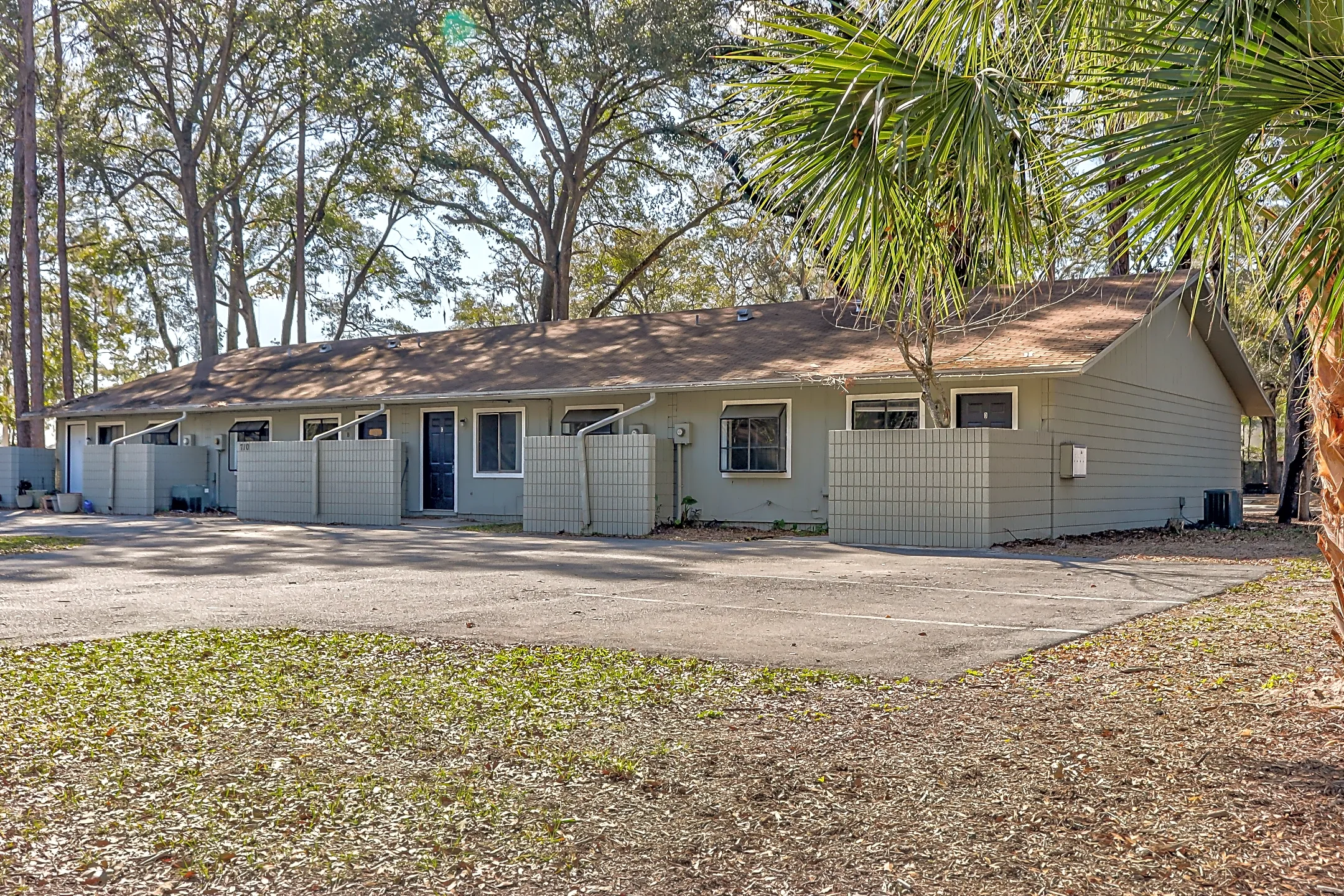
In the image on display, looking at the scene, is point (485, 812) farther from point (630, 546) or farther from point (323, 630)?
point (630, 546)

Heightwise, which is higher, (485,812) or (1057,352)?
(1057,352)

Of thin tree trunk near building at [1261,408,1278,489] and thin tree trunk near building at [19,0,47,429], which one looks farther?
thin tree trunk near building at [1261,408,1278,489]

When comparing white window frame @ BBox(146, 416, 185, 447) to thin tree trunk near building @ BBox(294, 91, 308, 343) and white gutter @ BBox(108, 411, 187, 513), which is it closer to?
white gutter @ BBox(108, 411, 187, 513)

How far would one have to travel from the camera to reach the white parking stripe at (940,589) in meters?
8.91

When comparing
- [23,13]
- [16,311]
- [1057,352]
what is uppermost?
[23,13]

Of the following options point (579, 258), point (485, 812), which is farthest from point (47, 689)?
point (579, 258)

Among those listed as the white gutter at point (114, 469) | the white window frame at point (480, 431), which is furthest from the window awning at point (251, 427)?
the white window frame at point (480, 431)

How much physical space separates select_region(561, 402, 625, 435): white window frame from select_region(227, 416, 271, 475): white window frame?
766cm

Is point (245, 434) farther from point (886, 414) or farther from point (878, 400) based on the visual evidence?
point (886, 414)

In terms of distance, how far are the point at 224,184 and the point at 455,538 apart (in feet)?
75.1

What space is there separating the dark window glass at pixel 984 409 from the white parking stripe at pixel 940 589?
5.79 m

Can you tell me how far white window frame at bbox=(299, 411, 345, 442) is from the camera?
73.9ft

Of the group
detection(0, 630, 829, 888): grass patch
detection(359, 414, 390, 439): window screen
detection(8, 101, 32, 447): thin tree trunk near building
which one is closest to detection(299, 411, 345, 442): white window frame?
detection(359, 414, 390, 439): window screen

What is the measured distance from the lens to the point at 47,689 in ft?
17.4
